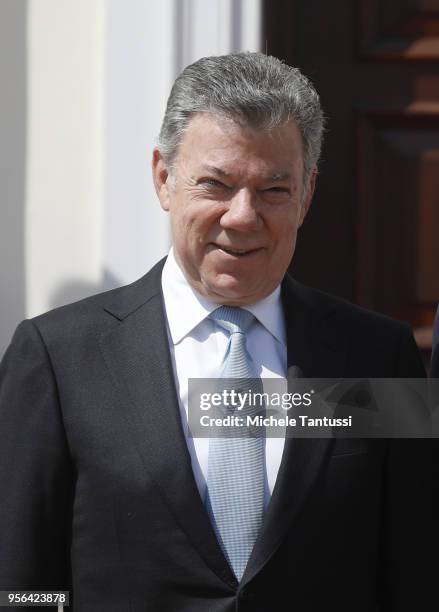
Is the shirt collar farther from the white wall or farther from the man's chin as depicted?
the white wall

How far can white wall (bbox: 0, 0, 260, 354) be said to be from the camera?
270 centimetres

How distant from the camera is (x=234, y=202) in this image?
188 cm

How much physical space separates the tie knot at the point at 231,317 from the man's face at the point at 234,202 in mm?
47

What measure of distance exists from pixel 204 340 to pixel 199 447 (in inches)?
8.0

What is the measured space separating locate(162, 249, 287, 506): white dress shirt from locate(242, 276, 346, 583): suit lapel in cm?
3

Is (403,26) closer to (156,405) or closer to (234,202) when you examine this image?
(234,202)

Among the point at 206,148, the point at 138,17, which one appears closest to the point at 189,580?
the point at 206,148

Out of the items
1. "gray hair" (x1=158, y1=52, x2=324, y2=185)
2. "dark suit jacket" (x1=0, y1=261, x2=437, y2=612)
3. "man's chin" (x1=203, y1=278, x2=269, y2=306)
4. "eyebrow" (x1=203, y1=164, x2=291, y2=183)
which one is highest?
"gray hair" (x1=158, y1=52, x2=324, y2=185)

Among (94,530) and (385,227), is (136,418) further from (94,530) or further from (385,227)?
(385,227)

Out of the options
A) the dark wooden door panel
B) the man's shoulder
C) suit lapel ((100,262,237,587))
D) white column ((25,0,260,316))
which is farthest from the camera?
the dark wooden door panel

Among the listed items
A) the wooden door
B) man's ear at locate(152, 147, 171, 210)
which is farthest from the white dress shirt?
the wooden door

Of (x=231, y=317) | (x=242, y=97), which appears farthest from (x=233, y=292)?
(x=242, y=97)

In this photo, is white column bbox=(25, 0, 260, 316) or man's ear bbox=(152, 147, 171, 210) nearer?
man's ear bbox=(152, 147, 171, 210)

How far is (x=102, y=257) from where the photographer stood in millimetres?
2727
